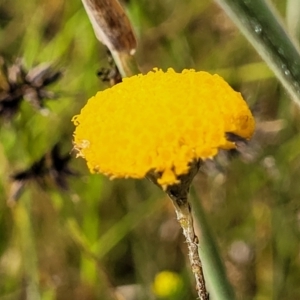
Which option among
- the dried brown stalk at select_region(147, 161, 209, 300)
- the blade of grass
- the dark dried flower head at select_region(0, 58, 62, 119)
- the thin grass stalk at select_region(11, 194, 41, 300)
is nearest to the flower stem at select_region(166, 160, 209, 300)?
the dried brown stalk at select_region(147, 161, 209, 300)

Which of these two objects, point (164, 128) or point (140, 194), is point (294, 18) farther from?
point (140, 194)

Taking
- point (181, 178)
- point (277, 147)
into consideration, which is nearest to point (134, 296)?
point (277, 147)

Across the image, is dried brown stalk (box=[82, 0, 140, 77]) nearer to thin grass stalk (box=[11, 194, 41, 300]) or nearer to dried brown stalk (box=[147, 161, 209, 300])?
dried brown stalk (box=[147, 161, 209, 300])

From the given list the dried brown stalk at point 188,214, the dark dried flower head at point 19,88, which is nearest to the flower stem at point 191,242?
the dried brown stalk at point 188,214

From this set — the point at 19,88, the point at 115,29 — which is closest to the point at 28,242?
the point at 19,88

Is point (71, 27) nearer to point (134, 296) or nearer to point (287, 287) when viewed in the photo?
point (134, 296)

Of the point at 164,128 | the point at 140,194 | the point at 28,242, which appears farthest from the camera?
the point at 140,194
